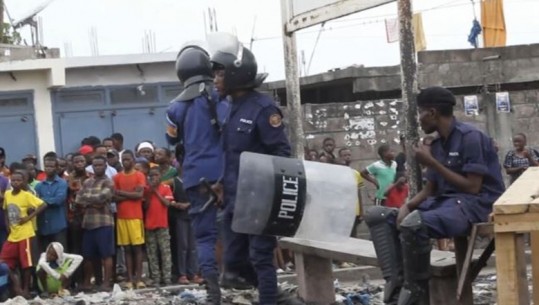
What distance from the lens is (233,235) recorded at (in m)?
8.62

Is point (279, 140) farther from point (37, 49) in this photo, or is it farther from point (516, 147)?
point (37, 49)

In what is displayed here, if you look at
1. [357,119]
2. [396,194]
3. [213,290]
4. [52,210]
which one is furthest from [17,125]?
[213,290]

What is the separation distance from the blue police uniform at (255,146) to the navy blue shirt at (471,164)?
131cm

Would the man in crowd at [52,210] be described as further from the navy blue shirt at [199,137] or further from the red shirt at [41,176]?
the navy blue shirt at [199,137]

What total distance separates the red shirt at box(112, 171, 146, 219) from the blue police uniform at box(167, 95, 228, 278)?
4.73 metres

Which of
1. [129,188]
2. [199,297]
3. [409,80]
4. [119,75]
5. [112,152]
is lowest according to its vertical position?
[199,297]

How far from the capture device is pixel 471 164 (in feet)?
24.1

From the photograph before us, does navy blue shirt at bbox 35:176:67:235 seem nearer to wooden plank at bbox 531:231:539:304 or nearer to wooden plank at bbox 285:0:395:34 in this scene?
wooden plank at bbox 285:0:395:34

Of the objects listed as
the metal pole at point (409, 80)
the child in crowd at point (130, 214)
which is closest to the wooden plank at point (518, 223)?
the metal pole at point (409, 80)

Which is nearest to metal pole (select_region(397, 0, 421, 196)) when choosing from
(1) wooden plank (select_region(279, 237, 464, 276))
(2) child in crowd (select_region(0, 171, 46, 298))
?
(1) wooden plank (select_region(279, 237, 464, 276))

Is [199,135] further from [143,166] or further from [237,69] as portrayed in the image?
[143,166]

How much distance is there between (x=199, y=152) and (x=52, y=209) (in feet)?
16.8

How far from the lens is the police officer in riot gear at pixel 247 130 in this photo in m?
8.23

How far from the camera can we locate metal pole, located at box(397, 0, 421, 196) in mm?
9375
